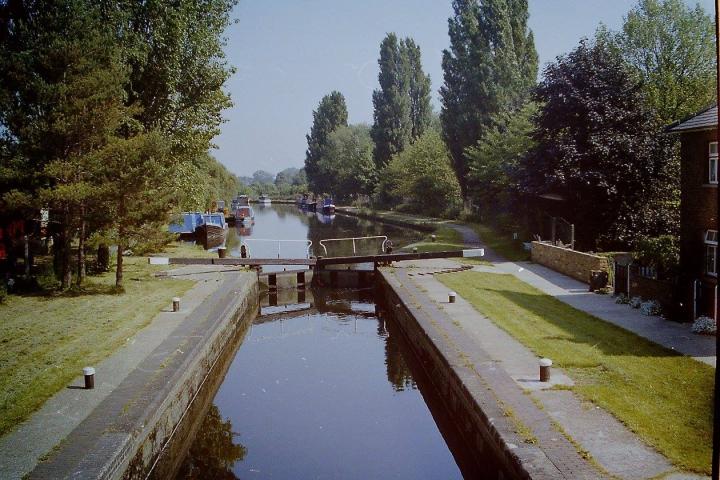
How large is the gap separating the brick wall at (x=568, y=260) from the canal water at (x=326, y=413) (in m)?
7.19

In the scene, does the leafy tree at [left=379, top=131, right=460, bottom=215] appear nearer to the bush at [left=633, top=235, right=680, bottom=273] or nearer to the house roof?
the bush at [left=633, top=235, right=680, bottom=273]

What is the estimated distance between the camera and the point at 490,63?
159 feet

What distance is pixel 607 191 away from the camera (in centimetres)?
2758

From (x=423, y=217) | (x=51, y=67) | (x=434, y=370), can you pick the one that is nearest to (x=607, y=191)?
(x=434, y=370)

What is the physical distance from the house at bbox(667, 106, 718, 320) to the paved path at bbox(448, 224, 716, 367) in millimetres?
928

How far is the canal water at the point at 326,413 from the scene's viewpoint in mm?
11711

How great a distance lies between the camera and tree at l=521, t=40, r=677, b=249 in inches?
1104

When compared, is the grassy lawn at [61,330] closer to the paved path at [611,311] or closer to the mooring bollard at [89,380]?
the mooring bollard at [89,380]

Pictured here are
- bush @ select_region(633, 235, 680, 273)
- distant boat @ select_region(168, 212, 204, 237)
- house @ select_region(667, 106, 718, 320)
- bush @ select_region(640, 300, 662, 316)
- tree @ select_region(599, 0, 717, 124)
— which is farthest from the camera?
distant boat @ select_region(168, 212, 204, 237)

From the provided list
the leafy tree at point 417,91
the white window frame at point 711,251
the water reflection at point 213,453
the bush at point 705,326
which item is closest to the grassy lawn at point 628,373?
the bush at point 705,326

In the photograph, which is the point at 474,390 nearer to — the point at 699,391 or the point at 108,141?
the point at 699,391

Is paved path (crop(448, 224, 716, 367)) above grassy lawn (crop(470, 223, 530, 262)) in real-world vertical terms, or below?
below

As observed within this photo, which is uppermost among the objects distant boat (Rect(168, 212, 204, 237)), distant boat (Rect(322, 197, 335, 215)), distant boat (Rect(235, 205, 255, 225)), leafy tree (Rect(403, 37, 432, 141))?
leafy tree (Rect(403, 37, 432, 141))

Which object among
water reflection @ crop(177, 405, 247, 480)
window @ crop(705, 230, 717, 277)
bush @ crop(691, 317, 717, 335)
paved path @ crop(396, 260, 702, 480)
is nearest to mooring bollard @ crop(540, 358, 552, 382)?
paved path @ crop(396, 260, 702, 480)
